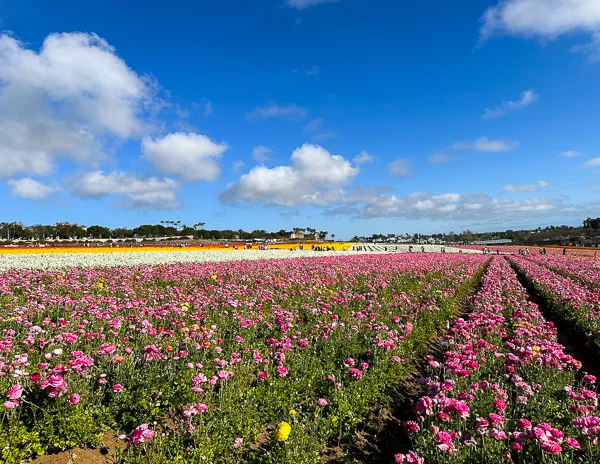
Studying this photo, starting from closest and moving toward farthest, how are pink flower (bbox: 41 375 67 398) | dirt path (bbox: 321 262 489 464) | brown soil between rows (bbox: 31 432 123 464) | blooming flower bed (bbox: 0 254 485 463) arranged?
pink flower (bbox: 41 375 67 398), brown soil between rows (bbox: 31 432 123 464), blooming flower bed (bbox: 0 254 485 463), dirt path (bbox: 321 262 489 464)

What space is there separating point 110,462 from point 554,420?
A: 5.82 m

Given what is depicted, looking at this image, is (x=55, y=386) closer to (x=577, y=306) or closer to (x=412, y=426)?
(x=412, y=426)

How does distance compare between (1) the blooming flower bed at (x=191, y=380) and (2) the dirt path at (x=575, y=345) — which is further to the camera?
(2) the dirt path at (x=575, y=345)

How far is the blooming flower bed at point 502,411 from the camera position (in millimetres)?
3477

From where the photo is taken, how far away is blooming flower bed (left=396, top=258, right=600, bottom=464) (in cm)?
348

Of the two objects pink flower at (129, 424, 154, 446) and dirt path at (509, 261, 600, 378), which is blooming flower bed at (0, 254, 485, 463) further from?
dirt path at (509, 261, 600, 378)

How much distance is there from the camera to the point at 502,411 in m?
4.06

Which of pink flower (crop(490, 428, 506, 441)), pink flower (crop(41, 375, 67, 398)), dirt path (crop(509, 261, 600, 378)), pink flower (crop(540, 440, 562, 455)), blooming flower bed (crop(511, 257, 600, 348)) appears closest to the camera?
pink flower (crop(540, 440, 562, 455))

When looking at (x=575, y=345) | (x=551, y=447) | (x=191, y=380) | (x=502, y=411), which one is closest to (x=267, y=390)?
(x=191, y=380)

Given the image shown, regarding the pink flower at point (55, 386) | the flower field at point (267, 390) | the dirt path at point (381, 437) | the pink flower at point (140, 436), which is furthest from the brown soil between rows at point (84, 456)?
the dirt path at point (381, 437)

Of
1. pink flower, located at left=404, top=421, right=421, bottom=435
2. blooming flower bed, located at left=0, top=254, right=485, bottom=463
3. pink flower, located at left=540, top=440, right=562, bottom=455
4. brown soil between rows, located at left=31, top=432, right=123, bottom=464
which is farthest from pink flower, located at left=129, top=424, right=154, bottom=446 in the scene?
pink flower, located at left=540, top=440, right=562, bottom=455

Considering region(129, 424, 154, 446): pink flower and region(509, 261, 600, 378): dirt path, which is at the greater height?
region(129, 424, 154, 446): pink flower

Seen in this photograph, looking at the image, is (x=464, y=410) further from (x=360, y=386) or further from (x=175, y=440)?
(x=175, y=440)

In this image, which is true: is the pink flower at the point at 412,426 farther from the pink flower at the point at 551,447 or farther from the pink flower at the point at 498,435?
the pink flower at the point at 551,447
